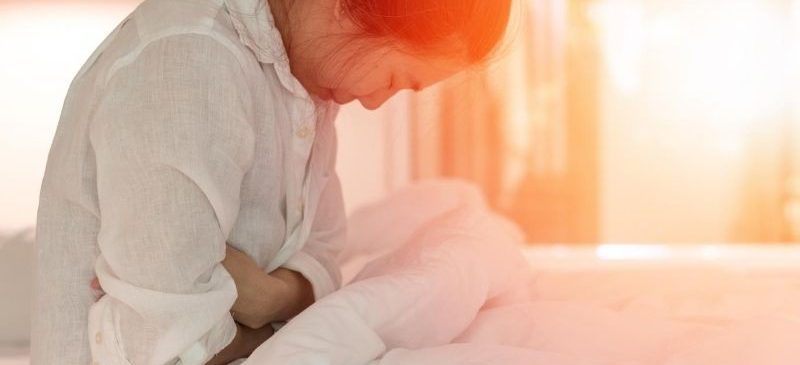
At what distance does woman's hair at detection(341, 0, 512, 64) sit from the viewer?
1.01 m

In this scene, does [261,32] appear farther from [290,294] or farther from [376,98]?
[290,294]

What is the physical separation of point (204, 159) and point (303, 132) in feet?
0.68

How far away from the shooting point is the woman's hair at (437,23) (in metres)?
1.01

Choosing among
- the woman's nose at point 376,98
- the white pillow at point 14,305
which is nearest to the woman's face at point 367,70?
the woman's nose at point 376,98

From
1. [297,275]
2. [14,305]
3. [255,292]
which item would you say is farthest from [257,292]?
[14,305]

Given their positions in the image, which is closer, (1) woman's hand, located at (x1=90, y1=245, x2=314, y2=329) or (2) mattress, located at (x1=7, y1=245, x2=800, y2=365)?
(1) woman's hand, located at (x1=90, y1=245, x2=314, y2=329)

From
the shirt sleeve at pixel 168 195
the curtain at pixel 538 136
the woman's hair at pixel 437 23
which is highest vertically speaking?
the woman's hair at pixel 437 23

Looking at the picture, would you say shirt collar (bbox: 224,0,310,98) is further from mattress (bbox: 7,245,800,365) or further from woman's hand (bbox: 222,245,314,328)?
mattress (bbox: 7,245,800,365)

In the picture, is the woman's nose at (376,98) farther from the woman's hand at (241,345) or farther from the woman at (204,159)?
the woman's hand at (241,345)

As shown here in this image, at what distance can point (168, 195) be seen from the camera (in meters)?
0.95

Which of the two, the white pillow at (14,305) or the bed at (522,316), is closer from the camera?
the bed at (522,316)

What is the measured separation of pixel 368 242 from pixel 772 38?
5.28 ft

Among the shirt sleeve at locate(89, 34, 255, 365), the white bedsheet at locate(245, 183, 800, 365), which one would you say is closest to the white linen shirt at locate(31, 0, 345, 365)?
the shirt sleeve at locate(89, 34, 255, 365)

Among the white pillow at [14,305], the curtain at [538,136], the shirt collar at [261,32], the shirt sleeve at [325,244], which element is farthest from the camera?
the curtain at [538,136]
